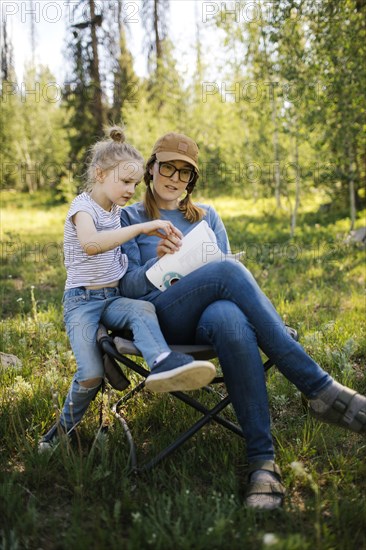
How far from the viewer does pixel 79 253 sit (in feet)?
8.97

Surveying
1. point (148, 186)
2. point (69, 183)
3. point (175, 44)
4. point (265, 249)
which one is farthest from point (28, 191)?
point (148, 186)

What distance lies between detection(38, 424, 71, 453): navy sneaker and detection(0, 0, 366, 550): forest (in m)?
0.06

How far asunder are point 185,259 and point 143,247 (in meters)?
0.43

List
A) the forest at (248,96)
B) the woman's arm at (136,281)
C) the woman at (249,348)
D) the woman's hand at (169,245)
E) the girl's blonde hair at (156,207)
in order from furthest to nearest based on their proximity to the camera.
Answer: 1. the forest at (248,96)
2. the girl's blonde hair at (156,207)
3. the woman's arm at (136,281)
4. the woman's hand at (169,245)
5. the woman at (249,348)

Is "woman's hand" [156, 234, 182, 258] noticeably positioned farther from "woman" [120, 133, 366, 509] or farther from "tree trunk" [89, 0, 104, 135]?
"tree trunk" [89, 0, 104, 135]

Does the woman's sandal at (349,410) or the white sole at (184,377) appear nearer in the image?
the white sole at (184,377)

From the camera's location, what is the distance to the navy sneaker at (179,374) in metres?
2.07

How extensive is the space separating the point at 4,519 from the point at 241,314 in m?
1.24

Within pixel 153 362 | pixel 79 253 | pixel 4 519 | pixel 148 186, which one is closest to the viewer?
pixel 4 519

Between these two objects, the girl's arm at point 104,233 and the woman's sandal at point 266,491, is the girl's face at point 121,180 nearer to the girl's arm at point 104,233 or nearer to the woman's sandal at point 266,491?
the girl's arm at point 104,233

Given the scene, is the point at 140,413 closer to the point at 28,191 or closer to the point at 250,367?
the point at 250,367

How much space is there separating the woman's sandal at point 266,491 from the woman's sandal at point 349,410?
34 cm

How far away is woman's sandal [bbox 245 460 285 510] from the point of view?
2.13 metres

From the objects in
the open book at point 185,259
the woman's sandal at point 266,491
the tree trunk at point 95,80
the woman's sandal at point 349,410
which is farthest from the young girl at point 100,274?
the tree trunk at point 95,80
